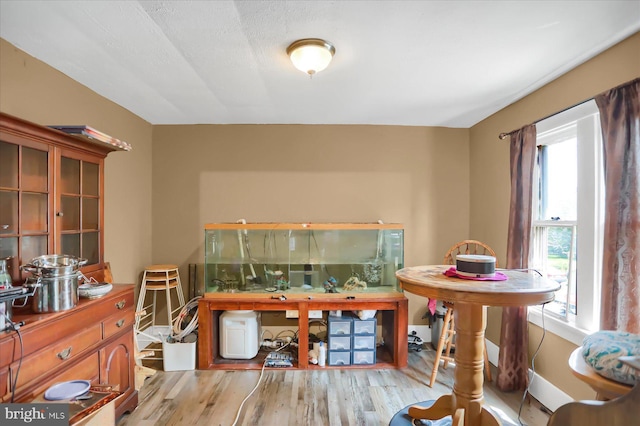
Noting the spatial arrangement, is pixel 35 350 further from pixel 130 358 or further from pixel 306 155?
pixel 306 155

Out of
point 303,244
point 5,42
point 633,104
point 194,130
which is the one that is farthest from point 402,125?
point 5,42

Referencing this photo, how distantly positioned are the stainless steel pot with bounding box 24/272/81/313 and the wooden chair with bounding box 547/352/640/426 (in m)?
2.19

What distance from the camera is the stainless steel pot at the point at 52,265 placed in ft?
4.96

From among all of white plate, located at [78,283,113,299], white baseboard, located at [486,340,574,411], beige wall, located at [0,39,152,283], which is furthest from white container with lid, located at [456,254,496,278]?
beige wall, located at [0,39,152,283]

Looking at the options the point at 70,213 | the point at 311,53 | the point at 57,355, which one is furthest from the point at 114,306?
the point at 311,53

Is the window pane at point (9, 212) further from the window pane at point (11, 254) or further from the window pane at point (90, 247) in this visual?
the window pane at point (90, 247)

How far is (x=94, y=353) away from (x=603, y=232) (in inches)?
122

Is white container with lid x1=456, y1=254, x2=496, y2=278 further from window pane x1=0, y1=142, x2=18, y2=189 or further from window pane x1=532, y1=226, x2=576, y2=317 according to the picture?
window pane x1=0, y1=142, x2=18, y2=189

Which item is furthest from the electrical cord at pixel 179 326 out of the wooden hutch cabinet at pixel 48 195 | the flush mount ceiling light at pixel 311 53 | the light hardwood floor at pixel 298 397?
the flush mount ceiling light at pixel 311 53

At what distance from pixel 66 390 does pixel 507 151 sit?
3422 millimetres

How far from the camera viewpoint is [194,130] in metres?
3.35

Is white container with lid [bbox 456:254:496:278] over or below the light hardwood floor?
over

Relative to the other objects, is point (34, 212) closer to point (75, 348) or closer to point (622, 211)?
point (75, 348)

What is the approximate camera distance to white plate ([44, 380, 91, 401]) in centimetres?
136
